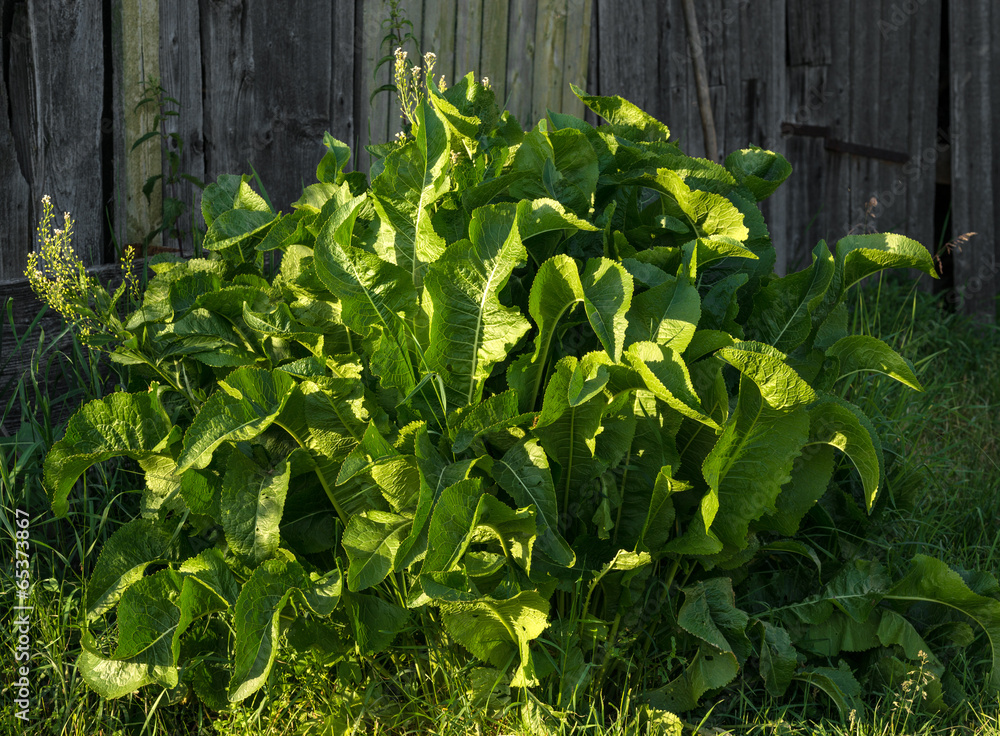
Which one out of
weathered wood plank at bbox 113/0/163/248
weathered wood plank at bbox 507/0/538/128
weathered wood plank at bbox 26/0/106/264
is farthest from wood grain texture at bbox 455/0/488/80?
weathered wood plank at bbox 26/0/106/264

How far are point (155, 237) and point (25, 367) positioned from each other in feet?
2.11

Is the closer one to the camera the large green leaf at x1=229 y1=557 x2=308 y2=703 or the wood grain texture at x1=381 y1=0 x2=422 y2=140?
the large green leaf at x1=229 y1=557 x2=308 y2=703

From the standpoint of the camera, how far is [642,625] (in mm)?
1857

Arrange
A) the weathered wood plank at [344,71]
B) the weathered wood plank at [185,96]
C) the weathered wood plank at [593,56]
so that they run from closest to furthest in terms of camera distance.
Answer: the weathered wood plank at [185,96]
the weathered wood plank at [344,71]
the weathered wood plank at [593,56]

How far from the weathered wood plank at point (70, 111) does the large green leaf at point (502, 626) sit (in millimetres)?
1874

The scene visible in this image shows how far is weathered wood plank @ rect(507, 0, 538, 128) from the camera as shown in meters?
3.83

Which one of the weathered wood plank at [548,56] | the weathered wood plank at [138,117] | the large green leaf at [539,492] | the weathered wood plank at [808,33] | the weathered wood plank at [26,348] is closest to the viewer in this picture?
the large green leaf at [539,492]

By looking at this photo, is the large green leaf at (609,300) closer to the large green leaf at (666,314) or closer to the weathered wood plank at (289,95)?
the large green leaf at (666,314)

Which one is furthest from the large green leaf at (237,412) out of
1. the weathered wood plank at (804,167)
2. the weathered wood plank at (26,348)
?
the weathered wood plank at (804,167)

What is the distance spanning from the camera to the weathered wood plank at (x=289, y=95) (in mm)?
3062

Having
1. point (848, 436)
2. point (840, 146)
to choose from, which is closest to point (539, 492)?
point (848, 436)

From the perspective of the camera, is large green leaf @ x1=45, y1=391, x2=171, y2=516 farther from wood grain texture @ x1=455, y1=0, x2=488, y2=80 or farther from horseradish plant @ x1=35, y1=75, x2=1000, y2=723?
wood grain texture @ x1=455, y1=0, x2=488, y2=80

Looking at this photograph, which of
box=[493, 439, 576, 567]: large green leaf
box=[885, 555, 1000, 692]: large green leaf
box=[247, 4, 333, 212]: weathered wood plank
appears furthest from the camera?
box=[247, 4, 333, 212]: weathered wood plank

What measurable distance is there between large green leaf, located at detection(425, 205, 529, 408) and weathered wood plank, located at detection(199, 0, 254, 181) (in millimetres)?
1695
